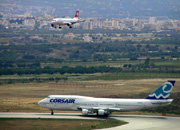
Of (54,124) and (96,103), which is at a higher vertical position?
(96,103)

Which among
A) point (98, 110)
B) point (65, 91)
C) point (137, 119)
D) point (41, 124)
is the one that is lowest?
point (137, 119)

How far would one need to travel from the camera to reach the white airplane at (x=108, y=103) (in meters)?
90.1

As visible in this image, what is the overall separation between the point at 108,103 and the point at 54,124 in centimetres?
1489

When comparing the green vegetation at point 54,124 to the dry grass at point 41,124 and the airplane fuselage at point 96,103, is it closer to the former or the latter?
the dry grass at point 41,124

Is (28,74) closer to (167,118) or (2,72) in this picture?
(2,72)

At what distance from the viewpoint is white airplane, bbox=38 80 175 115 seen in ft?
295

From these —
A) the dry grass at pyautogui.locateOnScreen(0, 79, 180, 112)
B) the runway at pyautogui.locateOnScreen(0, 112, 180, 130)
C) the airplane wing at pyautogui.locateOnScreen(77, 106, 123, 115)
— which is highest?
the dry grass at pyautogui.locateOnScreen(0, 79, 180, 112)

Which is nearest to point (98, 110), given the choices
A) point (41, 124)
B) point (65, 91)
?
point (41, 124)

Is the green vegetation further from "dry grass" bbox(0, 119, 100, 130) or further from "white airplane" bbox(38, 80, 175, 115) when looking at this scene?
"white airplane" bbox(38, 80, 175, 115)

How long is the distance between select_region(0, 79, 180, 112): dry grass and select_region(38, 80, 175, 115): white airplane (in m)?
8.19

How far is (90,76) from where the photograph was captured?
16975cm

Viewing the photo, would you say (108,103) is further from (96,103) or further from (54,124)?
(54,124)

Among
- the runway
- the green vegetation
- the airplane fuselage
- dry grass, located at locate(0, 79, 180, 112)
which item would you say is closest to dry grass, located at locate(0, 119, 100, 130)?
the green vegetation

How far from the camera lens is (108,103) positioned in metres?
91.6
